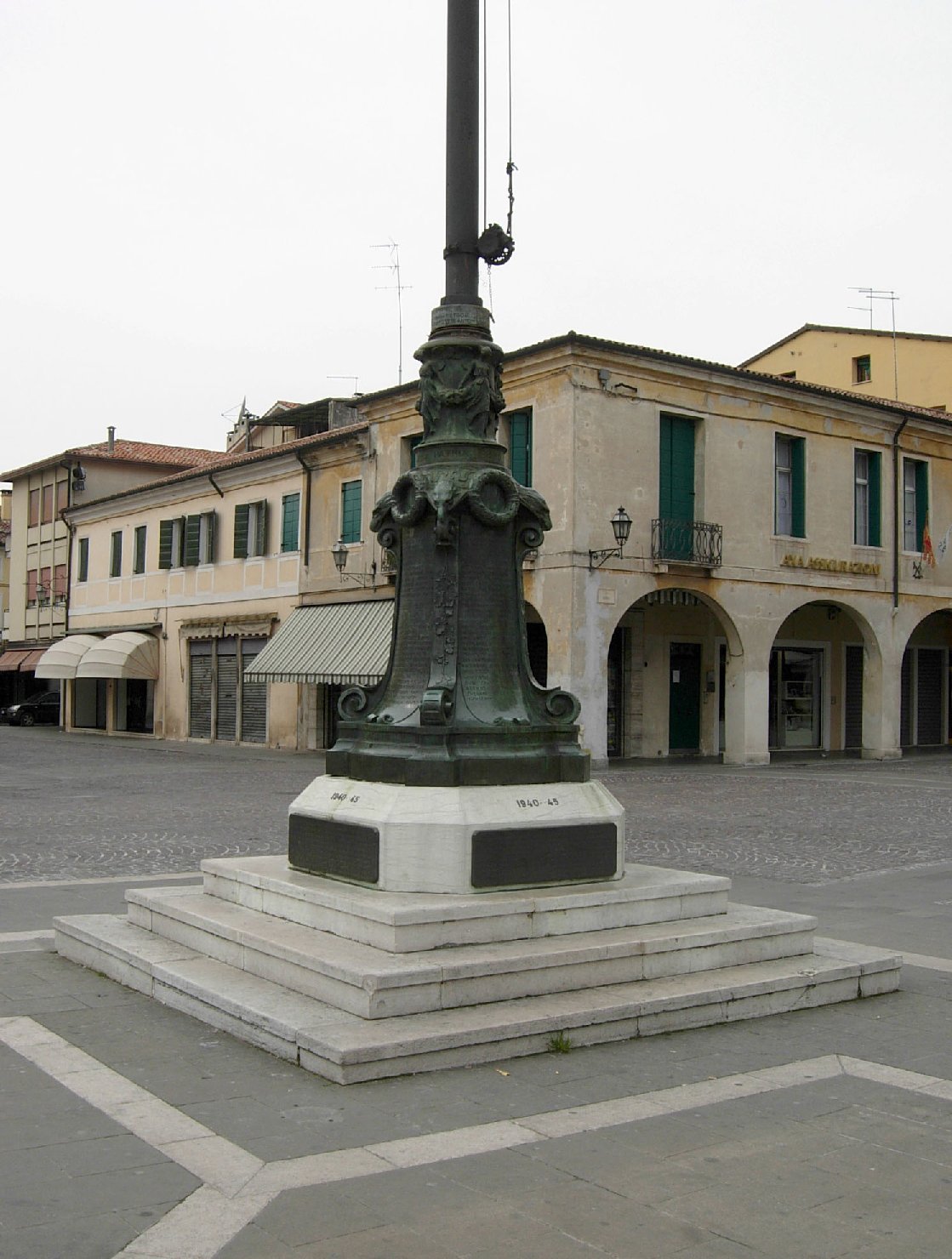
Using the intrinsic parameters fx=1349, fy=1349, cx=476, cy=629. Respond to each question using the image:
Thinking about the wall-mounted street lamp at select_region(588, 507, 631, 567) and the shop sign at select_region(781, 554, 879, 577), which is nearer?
the wall-mounted street lamp at select_region(588, 507, 631, 567)

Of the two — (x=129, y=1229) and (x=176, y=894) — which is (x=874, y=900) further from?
(x=129, y=1229)

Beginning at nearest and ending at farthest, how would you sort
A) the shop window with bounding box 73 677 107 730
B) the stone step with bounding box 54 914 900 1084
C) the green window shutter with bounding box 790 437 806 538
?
the stone step with bounding box 54 914 900 1084 → the green window shutter with bounding box 790 437 806 538 → the shop window with bounding box 73 677 107 730

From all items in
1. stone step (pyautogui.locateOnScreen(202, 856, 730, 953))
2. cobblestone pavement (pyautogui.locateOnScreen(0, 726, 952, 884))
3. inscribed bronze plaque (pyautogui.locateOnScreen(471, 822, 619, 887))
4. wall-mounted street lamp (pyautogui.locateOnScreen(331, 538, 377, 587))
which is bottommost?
cobblestone pavement (pyautogui.locateOnScreen(0, 726, 952, 884))

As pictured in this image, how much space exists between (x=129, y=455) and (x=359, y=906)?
39.8 meters

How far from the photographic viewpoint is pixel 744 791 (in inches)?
741

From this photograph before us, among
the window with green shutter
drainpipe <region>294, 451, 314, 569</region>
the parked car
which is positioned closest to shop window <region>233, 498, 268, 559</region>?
drainpipe <region>294, 451, 314, 569</region>

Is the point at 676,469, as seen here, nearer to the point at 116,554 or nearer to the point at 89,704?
the point at 116,554

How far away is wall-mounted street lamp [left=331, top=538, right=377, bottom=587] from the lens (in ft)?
88.1

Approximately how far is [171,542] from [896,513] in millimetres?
18409

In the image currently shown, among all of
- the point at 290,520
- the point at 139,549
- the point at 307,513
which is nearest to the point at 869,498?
the point at 307,513

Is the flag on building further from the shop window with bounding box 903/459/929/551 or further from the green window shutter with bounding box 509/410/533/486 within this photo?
the green window shutter with bounding box 509/410/533/486

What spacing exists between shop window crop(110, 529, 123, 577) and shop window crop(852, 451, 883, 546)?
69.4 feet

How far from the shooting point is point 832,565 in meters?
26.2

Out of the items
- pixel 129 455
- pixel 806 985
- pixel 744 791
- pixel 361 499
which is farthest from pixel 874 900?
pixel 129 455
